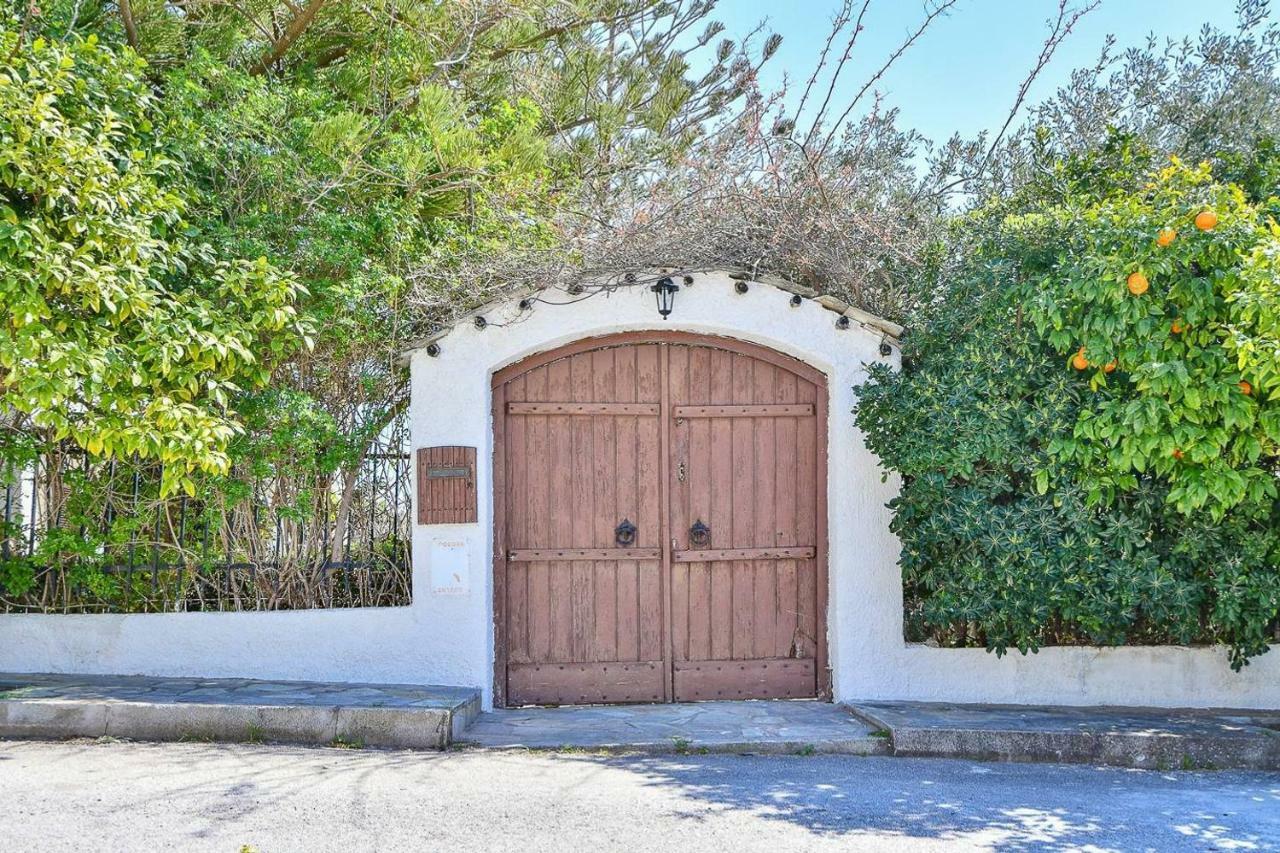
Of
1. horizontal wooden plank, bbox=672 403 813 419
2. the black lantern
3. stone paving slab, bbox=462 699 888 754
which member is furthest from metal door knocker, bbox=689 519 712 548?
the black lantern

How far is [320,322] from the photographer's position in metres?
6.54

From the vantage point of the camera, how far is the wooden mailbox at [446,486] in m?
6.52

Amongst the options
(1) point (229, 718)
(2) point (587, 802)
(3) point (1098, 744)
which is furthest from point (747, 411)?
(1) point (229, 718)

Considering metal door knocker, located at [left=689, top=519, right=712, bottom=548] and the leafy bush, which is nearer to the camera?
the leafy bush

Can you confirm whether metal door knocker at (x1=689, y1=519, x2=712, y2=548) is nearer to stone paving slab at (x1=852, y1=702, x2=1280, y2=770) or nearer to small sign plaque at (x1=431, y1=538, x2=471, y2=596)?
small sign plaque at (x1=431, y1=538, x2=471, y2=596)

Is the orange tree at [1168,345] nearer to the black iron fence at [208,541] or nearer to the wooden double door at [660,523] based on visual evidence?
the wooden double door at [660,523]

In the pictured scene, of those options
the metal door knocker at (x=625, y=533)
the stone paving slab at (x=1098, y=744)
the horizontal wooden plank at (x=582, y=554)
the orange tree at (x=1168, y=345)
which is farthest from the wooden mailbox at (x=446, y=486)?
the orange tree at (x=1168, y=345)

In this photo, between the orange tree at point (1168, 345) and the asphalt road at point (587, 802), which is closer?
the asphalt road at point (587, 802)

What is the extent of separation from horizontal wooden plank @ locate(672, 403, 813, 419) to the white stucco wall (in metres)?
0.30

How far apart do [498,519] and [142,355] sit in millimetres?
2272

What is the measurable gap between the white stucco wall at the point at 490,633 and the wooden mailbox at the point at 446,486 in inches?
2.8

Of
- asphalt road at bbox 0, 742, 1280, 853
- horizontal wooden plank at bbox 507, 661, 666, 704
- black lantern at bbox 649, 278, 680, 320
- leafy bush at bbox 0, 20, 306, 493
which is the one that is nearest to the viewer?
asphalt road at bbox 0, 742, 1280, 853

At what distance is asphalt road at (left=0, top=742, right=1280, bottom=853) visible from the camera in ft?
13.8

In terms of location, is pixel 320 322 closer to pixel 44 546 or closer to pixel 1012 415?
pixel 44 546
